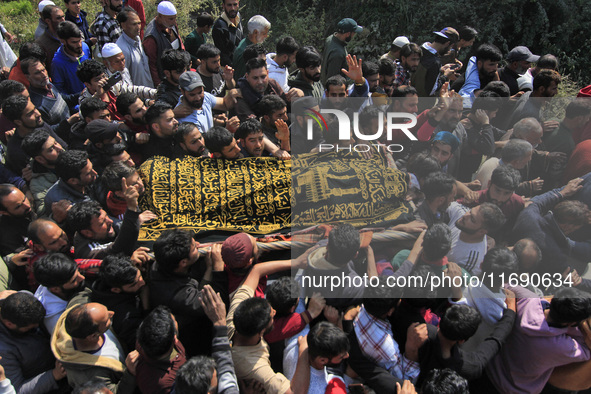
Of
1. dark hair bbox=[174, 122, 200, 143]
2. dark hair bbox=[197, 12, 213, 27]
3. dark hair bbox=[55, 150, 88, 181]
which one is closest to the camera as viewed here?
dark hair bbox=[55, 150, 88, 181]

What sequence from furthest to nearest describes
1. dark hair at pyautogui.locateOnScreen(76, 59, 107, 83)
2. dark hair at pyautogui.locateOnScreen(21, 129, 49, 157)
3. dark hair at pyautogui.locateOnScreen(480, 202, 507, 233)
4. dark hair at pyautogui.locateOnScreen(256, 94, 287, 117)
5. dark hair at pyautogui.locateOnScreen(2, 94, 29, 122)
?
dark hair at pyautogui.locateOnScreen(76, 59, 107, 83), dark hair at pyautogui.locateOnScreen(256, 94, 287, 117), dark hair at pyautogui.locateOnScreen(2, 94, 29, 122), dark hair at pyautogui.locateOnScreen(21, 129, 49, 157), dark hair at pyautogui.locateOnScreen(480, 202, 507, 233)

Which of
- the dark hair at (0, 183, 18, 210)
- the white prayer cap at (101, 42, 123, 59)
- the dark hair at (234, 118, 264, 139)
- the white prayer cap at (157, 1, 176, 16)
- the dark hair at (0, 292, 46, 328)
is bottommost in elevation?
the dark hair at (0, 292, 46, 328)

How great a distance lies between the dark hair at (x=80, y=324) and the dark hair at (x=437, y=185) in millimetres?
2509

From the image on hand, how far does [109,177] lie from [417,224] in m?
2.33

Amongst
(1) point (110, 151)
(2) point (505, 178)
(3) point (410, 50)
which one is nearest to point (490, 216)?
(2) point (505, 178)

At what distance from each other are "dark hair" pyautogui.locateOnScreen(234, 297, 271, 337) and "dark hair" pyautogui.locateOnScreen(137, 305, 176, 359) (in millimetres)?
364

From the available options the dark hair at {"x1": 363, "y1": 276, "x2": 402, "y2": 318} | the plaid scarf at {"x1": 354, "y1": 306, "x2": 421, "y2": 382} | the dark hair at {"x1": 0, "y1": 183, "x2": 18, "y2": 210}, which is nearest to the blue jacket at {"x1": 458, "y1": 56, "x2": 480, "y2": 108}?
the dark hair at {"x1": 363, "y1": 276, "x2": 402, "y2": 318}

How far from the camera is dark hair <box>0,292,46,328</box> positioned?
2.63m

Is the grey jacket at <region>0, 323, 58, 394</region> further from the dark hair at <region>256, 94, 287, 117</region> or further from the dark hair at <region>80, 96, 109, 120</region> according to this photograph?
the dark hair at <region>256, 94, 287, 117</region>

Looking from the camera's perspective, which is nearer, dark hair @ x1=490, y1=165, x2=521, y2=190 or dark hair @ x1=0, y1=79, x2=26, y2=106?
dark hair @ x1=490, y1=165, x2=521, y2=190

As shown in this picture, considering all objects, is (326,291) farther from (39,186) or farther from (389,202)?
(39,186)

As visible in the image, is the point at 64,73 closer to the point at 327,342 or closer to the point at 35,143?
the point at 35,143

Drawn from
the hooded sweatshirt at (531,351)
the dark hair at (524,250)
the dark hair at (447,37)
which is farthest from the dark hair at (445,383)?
the dark hair at (447,37)

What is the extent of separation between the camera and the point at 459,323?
2.59m
